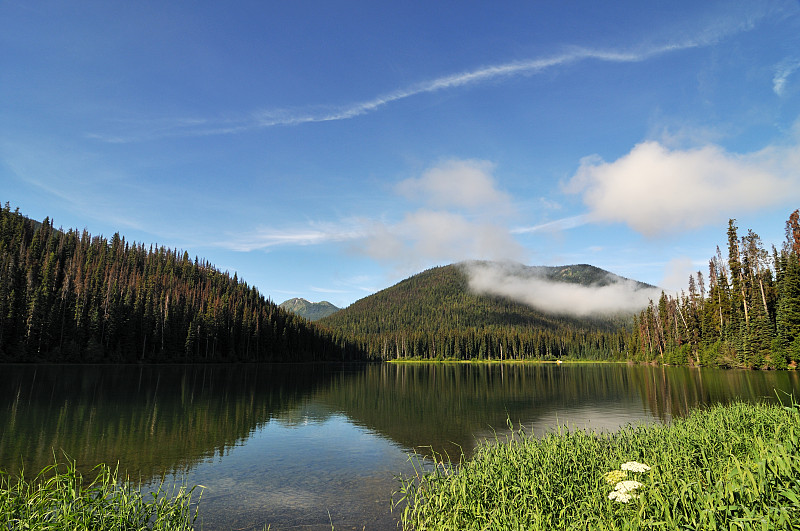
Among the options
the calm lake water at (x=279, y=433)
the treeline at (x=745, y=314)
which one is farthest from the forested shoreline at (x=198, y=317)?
the calm lake water at (x=279, y=433)

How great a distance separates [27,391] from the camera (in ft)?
137

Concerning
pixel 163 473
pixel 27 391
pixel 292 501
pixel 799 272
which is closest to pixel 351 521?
pixel 292 501

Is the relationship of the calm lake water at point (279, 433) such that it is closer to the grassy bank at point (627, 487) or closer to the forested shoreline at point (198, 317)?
the grassy bank at point (627, 487)

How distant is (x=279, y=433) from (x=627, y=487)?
2396 cm

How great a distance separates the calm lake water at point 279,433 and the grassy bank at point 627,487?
3701 mm

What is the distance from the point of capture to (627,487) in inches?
353

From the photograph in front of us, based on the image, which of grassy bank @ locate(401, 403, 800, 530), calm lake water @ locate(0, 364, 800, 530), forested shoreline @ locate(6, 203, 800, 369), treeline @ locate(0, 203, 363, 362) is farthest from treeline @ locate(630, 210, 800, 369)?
treeline @ locate(0, 203, 363, 362)

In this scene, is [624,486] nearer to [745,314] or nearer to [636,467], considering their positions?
[636,467]

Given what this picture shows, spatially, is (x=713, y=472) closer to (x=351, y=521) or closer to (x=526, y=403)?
(x=351, y=521)

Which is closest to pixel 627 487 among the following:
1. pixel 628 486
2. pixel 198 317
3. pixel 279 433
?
pixel 628 486

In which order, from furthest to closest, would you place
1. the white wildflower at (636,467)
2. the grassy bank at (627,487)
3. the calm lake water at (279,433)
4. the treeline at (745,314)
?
the treeline at (745,314)
the calm lake water at (279,433)
the white wildflower at (636,467)
the grassy bank at (627,487)

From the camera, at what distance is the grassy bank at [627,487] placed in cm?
806

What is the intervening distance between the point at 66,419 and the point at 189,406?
32.0ft

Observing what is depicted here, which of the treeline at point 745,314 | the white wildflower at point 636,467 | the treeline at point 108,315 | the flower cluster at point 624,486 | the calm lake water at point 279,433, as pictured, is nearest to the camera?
the flower cluster at point 624,486
